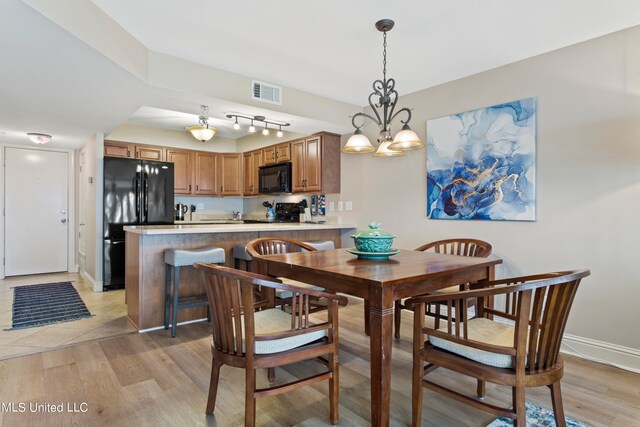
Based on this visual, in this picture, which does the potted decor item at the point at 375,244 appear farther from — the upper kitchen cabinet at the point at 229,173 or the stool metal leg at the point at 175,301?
the upper kitchen cabinet at the point at 229,173

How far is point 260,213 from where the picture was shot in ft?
21.0

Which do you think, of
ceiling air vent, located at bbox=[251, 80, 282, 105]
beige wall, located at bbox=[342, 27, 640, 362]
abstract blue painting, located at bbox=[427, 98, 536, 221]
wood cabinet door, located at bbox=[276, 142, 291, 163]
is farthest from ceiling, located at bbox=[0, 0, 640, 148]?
wood cabinet door, located at bbox=[276, 142, 291, 163]

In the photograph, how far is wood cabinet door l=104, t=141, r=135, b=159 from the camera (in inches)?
209

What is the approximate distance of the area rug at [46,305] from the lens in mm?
3422

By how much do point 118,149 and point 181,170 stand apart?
980 mm

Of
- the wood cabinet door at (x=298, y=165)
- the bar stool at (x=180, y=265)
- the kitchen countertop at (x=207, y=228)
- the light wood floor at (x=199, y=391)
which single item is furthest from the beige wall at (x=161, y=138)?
the light wood floor at (x=199, y=391)

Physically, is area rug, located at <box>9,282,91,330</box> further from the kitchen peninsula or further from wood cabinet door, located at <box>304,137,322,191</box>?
wood cabinet door, located at <box>304,137,322,191</box>

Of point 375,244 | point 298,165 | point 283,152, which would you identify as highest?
point 283,152

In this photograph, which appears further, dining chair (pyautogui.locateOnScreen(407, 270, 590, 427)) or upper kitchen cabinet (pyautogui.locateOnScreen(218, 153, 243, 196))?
upper kitchen cabinet (pyautogui.locateOnScreen(218, 153, 243, 196))

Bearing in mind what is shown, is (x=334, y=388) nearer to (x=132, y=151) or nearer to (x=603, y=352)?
(x=603, y=352)

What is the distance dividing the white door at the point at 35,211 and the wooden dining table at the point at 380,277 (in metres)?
5.41

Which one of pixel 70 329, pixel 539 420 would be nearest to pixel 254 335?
pixel 539 420

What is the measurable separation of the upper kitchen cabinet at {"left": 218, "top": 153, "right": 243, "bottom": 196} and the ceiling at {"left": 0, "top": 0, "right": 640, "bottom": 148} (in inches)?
107

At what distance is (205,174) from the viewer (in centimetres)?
625
